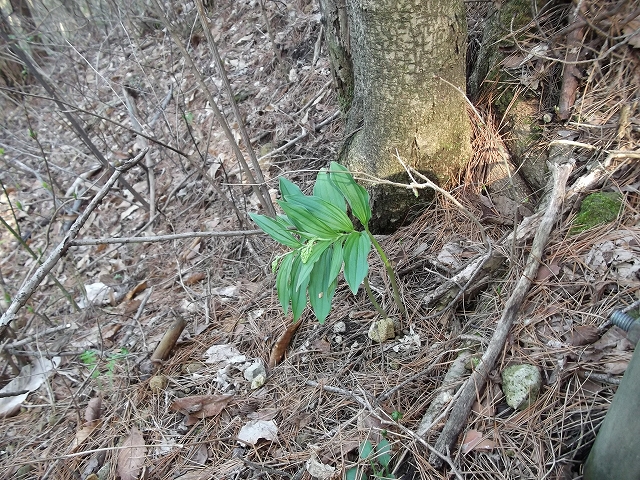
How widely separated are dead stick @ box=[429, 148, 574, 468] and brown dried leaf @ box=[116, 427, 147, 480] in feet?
3.79

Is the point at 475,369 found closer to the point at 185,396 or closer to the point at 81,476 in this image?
the point at 185,396

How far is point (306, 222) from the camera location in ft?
5.22

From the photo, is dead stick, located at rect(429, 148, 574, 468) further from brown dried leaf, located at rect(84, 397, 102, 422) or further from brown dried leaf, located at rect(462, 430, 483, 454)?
brown dried leaf, located at rect(84, 397, 102, 422)

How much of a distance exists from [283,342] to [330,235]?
66 centimetres

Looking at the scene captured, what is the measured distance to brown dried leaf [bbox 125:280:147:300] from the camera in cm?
288

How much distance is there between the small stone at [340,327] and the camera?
6.43 ft

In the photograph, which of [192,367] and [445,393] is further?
[192,367]

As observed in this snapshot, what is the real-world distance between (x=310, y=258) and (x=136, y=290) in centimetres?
179

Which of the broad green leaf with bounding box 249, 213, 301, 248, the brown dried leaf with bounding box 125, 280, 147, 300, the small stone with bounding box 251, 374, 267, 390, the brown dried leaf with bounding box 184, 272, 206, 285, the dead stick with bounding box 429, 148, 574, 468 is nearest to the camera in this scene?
the dead stick with bounding box 429, 148, 574, 468

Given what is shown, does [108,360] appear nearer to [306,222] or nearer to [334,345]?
[334,345]

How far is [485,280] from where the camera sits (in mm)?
1747

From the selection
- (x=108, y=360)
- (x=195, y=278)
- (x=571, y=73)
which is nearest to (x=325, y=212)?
(x=571, y=73)

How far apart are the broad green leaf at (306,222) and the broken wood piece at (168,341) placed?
104 centimetres

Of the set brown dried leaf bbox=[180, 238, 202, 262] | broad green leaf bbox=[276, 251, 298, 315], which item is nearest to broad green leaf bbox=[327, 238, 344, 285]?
broad green leaf bbox=[276, 251, 298, 315]
